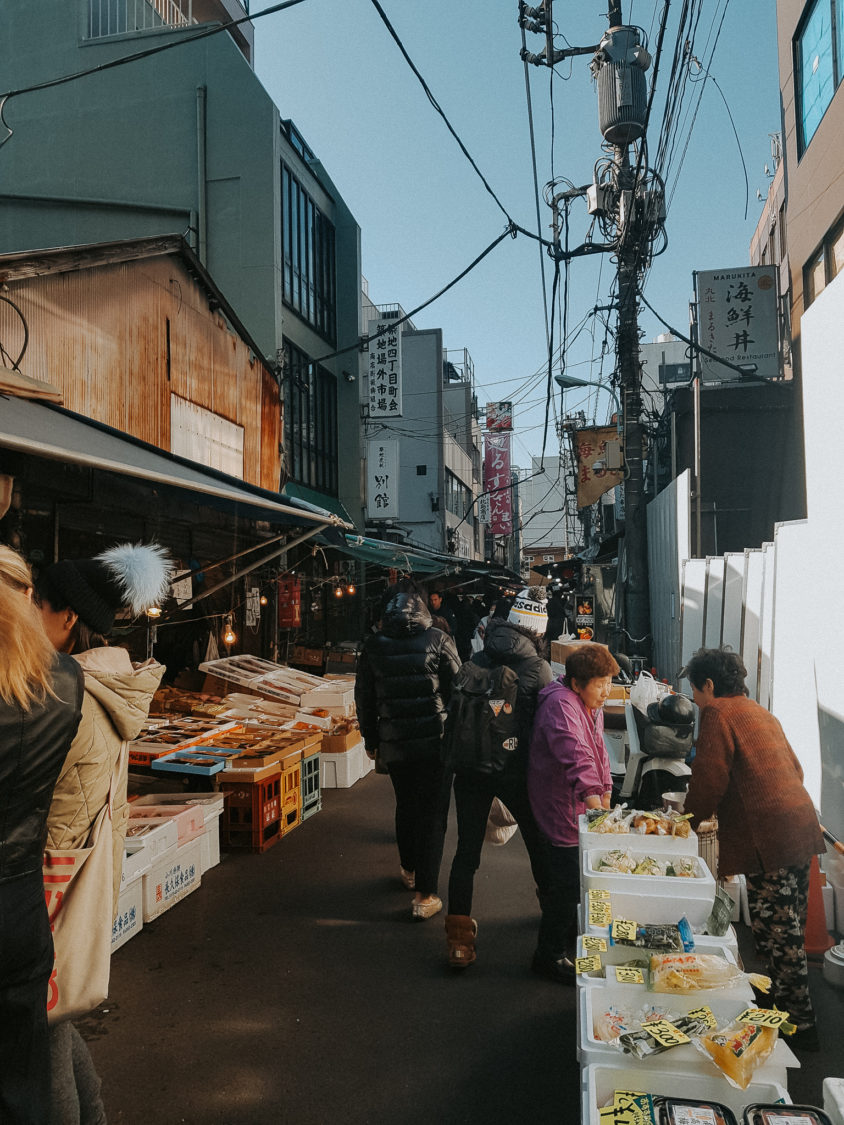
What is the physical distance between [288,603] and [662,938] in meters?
11.0

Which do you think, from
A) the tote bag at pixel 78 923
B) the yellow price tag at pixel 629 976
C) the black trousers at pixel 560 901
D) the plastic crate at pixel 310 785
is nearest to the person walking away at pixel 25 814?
the tote bag at pixel 78 923

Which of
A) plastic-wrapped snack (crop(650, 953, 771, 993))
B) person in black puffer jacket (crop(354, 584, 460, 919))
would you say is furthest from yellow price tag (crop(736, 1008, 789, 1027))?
person in black puffer jacket (crop(354, 584, 460, 919))

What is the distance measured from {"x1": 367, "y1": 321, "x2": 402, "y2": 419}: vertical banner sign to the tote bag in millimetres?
18892

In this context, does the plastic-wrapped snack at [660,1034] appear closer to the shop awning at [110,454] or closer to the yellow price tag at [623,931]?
the yellow price tag at [623,931]

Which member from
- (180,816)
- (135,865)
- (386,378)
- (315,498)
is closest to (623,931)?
(135,865)

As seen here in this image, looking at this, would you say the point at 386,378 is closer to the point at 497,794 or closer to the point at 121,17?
the point at 121,17

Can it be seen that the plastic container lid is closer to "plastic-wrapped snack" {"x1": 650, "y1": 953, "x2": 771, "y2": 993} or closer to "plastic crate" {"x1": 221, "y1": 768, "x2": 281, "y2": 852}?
A: "plastic-wrapped snack" {"x1": 650, "y1": 953, "x2": 771, "y2": 993}

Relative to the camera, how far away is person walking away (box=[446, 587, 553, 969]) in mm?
4547

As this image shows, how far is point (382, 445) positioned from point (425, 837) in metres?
17.3

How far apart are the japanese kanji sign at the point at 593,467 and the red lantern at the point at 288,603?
5.89m

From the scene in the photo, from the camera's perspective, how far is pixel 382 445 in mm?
21766

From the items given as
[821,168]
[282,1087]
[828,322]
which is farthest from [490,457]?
[282,1087]

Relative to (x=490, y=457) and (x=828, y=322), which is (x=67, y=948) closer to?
(x=828, y=322)

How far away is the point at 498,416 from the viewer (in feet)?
120
